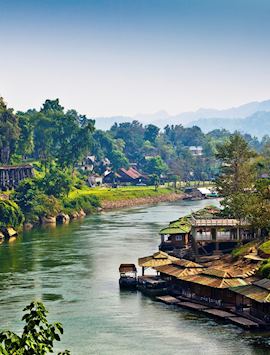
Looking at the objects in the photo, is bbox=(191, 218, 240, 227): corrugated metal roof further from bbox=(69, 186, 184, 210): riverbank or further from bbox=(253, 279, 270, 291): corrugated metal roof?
bbox=(69, 186, 184, 210): riverbank

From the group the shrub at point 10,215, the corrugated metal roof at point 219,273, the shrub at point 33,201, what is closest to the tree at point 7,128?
the shrub at point 33,201

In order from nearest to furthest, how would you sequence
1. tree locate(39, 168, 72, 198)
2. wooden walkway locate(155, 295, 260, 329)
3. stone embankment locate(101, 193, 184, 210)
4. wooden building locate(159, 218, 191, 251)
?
wooden walkway locate(155, 295, 260, 329)
wooden building locate(159, 218, 191, 251)
tree locate(39, 168, 72, 198)
stone embankment locate(101, 193, 184, 210)

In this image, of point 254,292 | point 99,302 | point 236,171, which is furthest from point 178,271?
point 236,171

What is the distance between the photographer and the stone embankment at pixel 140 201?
537 ft

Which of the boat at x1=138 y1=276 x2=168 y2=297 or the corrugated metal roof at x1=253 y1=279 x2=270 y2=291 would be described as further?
the boat at x1=138 y1=276 x2=168 y2=297

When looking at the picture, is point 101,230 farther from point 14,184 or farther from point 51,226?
point 14,184

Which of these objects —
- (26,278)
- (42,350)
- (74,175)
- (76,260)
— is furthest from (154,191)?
(42,350)

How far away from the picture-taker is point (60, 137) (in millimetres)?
180875

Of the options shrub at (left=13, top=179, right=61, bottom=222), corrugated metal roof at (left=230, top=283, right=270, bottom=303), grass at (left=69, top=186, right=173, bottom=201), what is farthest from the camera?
grass at (left=69, top=186, right=173, bottom=201)

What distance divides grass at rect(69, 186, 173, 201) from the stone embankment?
109 centimetres

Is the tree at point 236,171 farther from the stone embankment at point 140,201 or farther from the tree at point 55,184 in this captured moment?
the stone embankment at point 140,201

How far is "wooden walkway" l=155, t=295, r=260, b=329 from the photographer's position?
54875 millimetres

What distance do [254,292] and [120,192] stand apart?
121345 mm

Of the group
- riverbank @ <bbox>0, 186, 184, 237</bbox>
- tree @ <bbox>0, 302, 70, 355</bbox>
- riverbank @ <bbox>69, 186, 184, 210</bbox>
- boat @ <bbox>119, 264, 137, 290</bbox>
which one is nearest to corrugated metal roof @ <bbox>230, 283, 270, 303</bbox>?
boat @ <bbox>119, 264, 137, 290</bbox>
